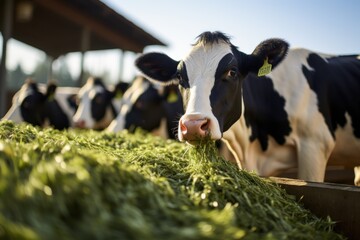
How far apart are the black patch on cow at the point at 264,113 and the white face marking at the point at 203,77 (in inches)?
28.1

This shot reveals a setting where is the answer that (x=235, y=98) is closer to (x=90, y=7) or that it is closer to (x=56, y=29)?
(x=90, y=7)

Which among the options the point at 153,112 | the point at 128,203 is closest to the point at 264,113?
the point at 128,203

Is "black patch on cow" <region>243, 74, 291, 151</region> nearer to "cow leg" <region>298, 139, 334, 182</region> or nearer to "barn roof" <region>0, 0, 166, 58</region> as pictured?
"cow leg" <region>298, 139, 334, 182</region>

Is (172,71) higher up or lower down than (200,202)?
higher up

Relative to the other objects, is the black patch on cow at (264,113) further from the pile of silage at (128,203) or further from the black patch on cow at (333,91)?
the pile of silage at (128,203)

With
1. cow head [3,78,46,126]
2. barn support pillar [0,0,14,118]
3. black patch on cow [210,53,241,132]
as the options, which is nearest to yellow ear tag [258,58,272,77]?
black patch on cow [210,53,241,132]

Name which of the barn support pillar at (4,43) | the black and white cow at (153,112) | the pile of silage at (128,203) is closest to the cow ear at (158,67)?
the pile of silage at (128,203)

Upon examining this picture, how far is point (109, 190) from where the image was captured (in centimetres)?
101

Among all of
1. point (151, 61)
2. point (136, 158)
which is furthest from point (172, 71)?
point (136, 158)

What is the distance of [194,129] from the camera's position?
6.70 ft

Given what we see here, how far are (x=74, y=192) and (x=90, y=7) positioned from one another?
9.38 meters

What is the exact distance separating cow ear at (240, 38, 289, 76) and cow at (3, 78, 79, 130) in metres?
4.51

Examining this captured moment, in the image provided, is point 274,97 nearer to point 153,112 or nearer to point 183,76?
point 183,76

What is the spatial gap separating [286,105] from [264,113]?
0.21 metres
